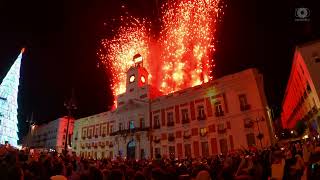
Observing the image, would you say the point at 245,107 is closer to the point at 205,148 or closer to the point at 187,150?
the point at 205,148

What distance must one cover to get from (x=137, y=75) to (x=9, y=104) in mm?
28607

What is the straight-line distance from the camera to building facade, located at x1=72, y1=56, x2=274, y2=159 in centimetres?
3092

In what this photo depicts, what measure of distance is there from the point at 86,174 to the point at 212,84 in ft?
93.4

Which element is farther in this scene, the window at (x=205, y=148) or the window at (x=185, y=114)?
the window at (x=185, y=114)

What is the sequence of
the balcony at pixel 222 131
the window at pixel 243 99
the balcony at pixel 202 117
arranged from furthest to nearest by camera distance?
the balcony at pixel 202 117 → the balcony at pixel 222 131 → the window at pixel 243 99

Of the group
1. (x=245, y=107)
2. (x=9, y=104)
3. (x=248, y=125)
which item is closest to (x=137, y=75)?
(x=245, y=107)

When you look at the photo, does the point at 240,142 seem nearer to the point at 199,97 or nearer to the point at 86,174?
the point at 199,97

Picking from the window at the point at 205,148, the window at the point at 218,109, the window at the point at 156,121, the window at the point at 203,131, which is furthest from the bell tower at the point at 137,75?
the window at the point at 205,148

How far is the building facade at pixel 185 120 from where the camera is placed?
101 feet

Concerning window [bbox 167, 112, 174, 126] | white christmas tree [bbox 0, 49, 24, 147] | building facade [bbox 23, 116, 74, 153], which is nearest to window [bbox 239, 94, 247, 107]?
window [bbox 167, 112, 174, 126]

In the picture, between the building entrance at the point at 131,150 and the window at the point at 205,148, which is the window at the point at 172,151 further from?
the building entrance at the point at 131,150

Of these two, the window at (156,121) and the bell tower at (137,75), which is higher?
the bell tower at (137,75)

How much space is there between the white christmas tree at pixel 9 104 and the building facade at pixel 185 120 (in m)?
15.6

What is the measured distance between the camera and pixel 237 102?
32.2 meters
